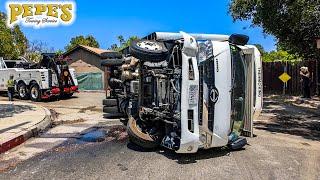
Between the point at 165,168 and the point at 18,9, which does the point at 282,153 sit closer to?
the point at 165,168

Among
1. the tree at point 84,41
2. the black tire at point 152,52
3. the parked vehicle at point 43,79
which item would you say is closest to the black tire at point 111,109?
the black tire at point 152,52

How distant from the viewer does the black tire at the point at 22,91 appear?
68.6ft

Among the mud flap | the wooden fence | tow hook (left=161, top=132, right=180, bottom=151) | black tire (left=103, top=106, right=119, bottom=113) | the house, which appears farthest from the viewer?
the house

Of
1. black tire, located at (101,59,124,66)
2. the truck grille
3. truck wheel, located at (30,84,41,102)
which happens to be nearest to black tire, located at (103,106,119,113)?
black tire, located at (101,59,124,66)

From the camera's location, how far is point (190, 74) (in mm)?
7133

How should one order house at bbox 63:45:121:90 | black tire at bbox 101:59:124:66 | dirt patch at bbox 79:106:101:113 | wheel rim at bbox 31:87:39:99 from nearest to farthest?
black tire at bbox 101:59:124:66 → dirt patch at bbox 79:106:101:113 → wheel rim at bbox 31:87:39:99 → house at bbox 63:45:121:90

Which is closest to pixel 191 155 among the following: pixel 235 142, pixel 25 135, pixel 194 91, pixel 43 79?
pixel 235 142

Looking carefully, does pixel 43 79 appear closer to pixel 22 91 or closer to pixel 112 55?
pixel 22 91

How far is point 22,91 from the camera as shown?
21094 mm

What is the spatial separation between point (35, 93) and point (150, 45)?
13.7m

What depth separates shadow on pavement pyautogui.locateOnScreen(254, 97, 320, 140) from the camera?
10.8 metres

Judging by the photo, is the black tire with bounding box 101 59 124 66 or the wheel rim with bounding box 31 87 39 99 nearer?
the black tire with bounding box 101 59 124 66

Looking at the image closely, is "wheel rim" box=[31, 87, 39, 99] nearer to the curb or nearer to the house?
the curb

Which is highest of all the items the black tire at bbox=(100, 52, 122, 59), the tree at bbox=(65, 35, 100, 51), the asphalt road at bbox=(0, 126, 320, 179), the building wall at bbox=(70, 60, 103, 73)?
the tree at bbox=(65, 35, 100, 51)
